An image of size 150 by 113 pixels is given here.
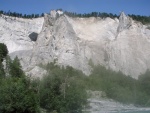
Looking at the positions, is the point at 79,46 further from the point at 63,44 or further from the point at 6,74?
the point at 6,74

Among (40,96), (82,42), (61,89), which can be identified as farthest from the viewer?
(82,42)

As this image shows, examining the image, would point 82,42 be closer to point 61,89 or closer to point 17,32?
point 17,32

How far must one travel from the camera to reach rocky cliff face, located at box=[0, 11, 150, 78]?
95438mm

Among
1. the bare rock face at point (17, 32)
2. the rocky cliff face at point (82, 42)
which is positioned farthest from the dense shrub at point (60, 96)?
the bare rock face at point (17, 32)

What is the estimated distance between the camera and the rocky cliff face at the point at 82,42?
9544 centimetres

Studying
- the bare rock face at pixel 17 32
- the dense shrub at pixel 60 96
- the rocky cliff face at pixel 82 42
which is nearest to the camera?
the dense shrub at pixel 60 96

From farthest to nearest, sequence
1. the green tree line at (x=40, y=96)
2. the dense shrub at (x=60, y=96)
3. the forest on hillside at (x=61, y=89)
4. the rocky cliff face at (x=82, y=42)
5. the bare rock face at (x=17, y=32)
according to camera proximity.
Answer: the bare rock face at (x=17, y=32) → the rocky cliff face at (x=82, y=42) → the dense shrub at (x=60, y=96) → the forest on hillside at (x=61, y=89) → the green tree line at (x=40, y=96)

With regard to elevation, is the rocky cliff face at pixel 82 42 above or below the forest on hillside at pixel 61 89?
above

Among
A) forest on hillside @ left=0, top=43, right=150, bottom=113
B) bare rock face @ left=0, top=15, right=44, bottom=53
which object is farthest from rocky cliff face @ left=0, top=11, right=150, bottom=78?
forest on hillside @ left=0, top=43, right=150, bottom=113

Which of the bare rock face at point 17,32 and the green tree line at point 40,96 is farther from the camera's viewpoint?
the bare rock face at point 17,32

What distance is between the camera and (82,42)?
4001 inches

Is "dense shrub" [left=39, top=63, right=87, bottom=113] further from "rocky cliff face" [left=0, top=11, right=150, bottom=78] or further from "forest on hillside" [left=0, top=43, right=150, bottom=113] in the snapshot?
"rocky cliff face" [left=0, top=11, right=150, bottom=78]

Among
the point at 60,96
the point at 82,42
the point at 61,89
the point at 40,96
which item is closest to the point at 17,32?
the point at 82,42

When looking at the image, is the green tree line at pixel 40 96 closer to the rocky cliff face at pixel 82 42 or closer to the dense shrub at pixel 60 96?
the dense shrub at pixel 60 96
